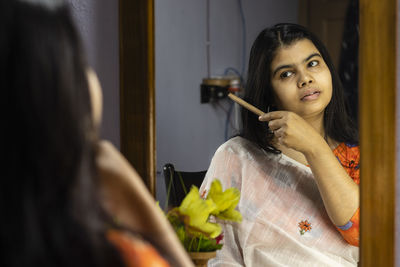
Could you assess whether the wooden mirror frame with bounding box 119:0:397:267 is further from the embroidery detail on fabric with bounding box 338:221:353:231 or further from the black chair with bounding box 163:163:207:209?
the black chair with bounding box 163:163:207:209

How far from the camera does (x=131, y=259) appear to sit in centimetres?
47

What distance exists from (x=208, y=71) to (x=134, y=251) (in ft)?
1.88

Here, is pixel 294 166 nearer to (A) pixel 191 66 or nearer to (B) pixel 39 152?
(A) pixel 191 66

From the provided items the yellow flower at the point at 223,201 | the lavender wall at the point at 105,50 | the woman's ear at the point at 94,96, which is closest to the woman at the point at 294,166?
the yellow flower at the point at 223,201

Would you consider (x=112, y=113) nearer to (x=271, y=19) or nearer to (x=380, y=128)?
(x=271, y=19)

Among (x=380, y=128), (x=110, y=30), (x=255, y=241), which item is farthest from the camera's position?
(x=110, y=30)

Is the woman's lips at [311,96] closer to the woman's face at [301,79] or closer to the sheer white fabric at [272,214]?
the woman's face at [301,79]

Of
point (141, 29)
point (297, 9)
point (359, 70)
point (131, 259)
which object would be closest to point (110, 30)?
point (141, 29)

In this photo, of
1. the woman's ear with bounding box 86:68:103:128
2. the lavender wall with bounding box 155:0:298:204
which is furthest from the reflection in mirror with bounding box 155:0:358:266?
the woman's ear with bounding box 86:68:103:128

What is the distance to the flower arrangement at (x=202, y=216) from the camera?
0.81 metres

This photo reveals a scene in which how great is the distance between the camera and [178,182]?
996mm

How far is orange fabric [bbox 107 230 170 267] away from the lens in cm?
47

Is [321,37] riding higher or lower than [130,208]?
higher

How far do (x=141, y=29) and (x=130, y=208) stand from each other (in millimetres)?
549
